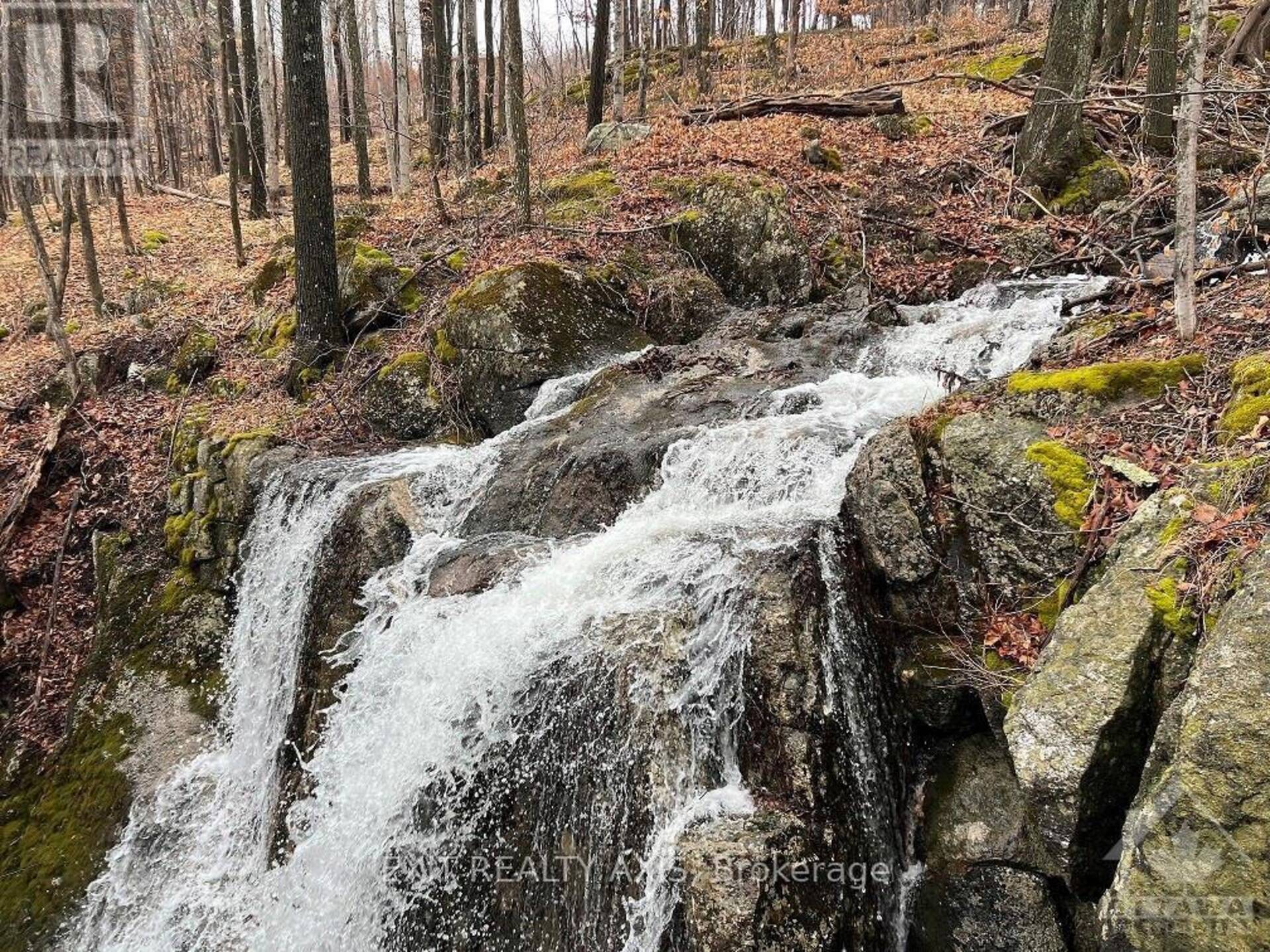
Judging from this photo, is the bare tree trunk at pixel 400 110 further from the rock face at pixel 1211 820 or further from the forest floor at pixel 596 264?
the rock face at pixel 1211 820

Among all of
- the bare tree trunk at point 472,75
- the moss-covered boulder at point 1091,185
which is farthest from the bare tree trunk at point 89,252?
the moss-covered boulder at point 1091,185

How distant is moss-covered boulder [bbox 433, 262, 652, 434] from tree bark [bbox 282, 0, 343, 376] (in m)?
1.83

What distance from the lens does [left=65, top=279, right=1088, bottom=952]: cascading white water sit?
4.11 metres

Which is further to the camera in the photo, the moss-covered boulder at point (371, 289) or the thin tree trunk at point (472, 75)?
the thin tree trunk at point (472, 75)

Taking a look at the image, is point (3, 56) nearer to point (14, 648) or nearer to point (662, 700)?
point (14, 648)

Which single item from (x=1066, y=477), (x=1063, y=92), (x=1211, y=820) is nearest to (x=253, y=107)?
(x=1063, y=92)

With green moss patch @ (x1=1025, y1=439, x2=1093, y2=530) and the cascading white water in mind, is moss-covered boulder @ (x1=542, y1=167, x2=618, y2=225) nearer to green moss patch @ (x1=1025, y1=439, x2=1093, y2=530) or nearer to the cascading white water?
the cascading white water

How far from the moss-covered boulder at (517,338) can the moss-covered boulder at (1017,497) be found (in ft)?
16.9

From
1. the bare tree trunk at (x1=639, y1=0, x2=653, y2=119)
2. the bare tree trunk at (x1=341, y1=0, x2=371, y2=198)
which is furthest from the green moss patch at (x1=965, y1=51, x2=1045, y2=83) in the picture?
the bare tree trunk at (x1=341, y1=0, x2=371, y2=198)

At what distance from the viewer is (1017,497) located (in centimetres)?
394

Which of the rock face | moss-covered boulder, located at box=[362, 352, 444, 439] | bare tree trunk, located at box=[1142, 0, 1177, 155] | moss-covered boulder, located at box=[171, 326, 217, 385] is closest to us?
the rock face

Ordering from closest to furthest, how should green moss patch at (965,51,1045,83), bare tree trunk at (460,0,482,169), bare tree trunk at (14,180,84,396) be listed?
bare tree trunk at (14,180,84,396), green moss patch at (965,51,1045,83), bare tree trunk at (460,0,482,169)

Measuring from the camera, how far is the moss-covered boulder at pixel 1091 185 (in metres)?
8.91

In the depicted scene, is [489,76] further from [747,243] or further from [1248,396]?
[1248,396]
